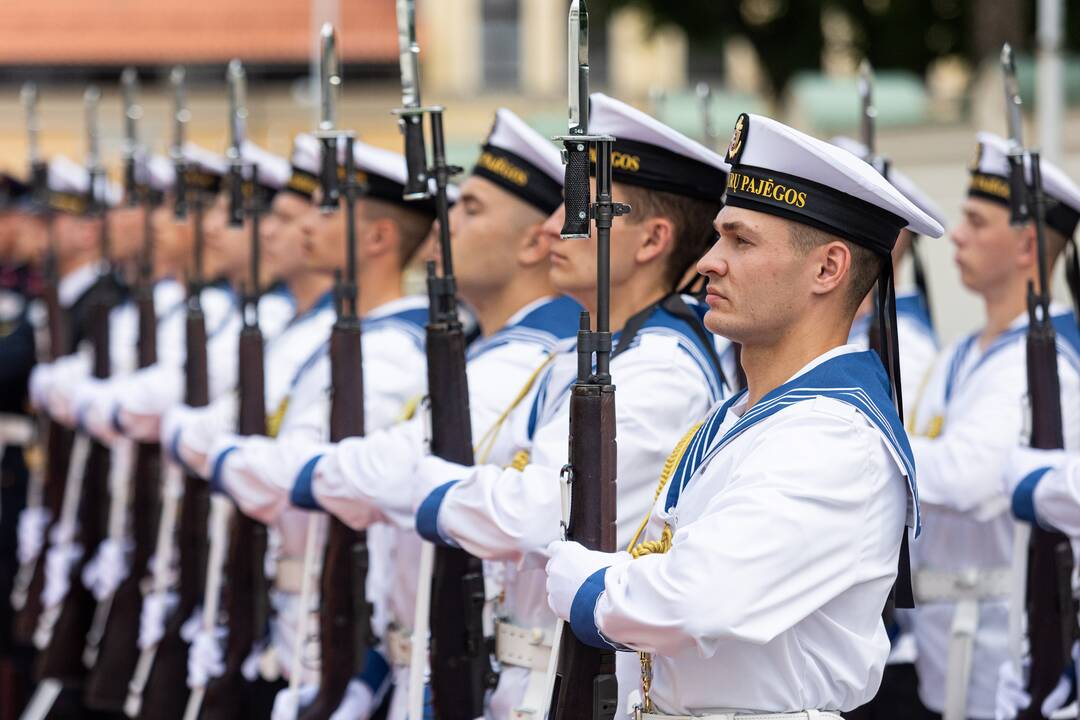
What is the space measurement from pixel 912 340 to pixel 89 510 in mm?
3772

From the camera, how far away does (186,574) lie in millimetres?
6281

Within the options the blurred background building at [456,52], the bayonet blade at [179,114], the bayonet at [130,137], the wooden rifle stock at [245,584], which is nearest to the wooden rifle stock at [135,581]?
the bayonet at [130,137]

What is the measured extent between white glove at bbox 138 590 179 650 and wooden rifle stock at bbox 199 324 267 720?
0.85 metres

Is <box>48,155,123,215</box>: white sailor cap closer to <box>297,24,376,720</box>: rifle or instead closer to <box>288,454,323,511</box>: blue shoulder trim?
<box>297,24,376,720</box>: rifle

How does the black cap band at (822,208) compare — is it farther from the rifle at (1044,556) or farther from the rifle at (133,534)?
the rifle at (133,534)

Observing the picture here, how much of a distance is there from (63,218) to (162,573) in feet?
10.9

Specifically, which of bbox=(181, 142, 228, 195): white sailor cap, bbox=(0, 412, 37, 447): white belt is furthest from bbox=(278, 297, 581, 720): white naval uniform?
bbox=(0, 412, 37, 447): white belt

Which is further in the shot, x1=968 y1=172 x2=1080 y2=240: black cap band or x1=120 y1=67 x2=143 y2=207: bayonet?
x1=120 y1=67 x2=143 y2=207: bayonet

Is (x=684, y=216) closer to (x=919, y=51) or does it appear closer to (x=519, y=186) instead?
(x=519, y=186)

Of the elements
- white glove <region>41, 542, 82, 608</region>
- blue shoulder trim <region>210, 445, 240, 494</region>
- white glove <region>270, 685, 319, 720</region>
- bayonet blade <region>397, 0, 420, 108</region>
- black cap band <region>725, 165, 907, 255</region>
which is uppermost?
bayonet blade <region>397, 0, 420, 108</region>

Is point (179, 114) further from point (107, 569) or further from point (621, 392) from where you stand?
point (621, 392)

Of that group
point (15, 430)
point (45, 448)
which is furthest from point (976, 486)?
point (15, 430)

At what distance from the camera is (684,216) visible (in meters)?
4.07

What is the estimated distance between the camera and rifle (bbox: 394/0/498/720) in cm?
411
